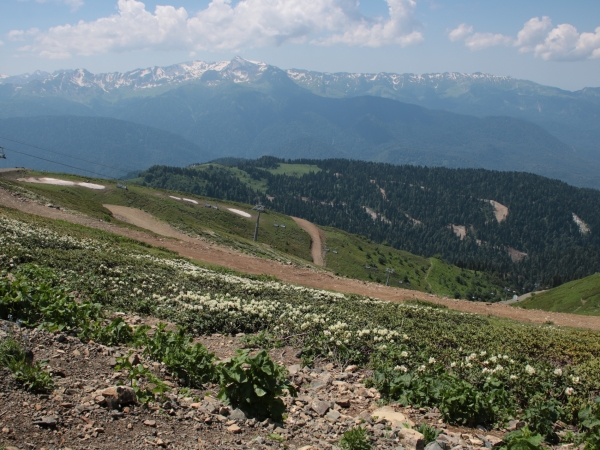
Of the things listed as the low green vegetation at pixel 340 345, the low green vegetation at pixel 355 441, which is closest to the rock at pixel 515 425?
the low green vegetation at pixel 340 345

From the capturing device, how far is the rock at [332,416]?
887 centimetres

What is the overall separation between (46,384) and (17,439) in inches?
59.8

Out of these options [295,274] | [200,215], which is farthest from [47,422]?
[200,215]

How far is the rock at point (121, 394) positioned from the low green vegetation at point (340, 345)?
1.38 ft

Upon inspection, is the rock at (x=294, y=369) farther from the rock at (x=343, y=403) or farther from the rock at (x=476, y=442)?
the rock at (x=476, y=442)

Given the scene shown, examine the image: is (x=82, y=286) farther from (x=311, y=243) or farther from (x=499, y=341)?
(x=311, y=243)

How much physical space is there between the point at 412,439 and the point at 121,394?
4.99 metres

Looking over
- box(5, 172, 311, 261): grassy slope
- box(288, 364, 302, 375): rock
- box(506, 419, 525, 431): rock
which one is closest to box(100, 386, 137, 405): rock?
box(288, 364, 302, 375): rock

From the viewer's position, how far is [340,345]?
12.3 metres

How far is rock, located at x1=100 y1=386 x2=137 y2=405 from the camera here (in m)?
7.60

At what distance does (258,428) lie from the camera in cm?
799

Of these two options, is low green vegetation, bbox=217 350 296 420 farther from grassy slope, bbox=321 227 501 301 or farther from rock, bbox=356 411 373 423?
grassy slope, bbox=321 227 501 301

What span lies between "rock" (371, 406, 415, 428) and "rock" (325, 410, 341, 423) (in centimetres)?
71

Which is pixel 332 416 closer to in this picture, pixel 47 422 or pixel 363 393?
pixel 363 393
